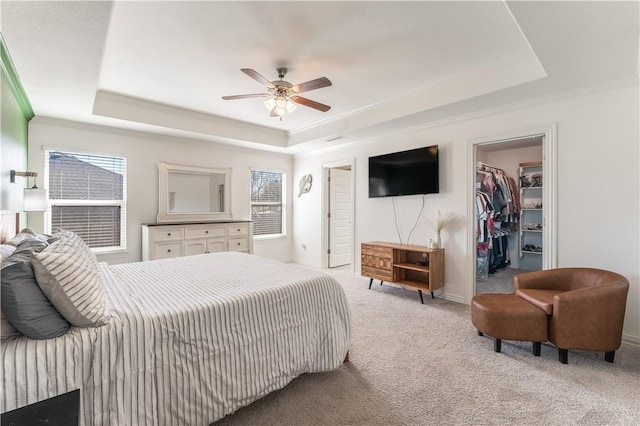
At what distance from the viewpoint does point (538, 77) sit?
262 centimetres

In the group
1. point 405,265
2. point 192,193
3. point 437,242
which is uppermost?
point 192,193

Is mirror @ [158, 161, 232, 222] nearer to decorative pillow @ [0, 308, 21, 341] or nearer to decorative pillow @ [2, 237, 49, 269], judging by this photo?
decorative pillow @ [2, 237, 49, 269]

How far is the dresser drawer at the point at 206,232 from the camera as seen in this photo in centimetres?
452

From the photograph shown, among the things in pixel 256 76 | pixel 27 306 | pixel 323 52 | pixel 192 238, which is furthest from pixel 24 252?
pixel 192 238

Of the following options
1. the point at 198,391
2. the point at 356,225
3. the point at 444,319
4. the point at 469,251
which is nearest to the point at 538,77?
the point at 469,251

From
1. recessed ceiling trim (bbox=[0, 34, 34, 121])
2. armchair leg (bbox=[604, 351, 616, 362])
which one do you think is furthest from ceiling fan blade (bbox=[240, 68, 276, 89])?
armchair leg (bbox=[604, 351, 616, 362])

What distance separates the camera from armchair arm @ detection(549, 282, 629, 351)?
2.25m

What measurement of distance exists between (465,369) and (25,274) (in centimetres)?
273

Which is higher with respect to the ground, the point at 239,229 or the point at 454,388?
the point at 239,229

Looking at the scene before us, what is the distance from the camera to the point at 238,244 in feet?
16.5

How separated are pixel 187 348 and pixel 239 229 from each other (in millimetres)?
3631

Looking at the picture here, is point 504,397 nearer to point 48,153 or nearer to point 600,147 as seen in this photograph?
point 600,147

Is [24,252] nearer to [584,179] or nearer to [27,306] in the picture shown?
[27,306]

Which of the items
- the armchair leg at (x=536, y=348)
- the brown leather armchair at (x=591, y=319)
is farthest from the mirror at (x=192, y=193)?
the brown leather armchair at (x=591, y=319)
